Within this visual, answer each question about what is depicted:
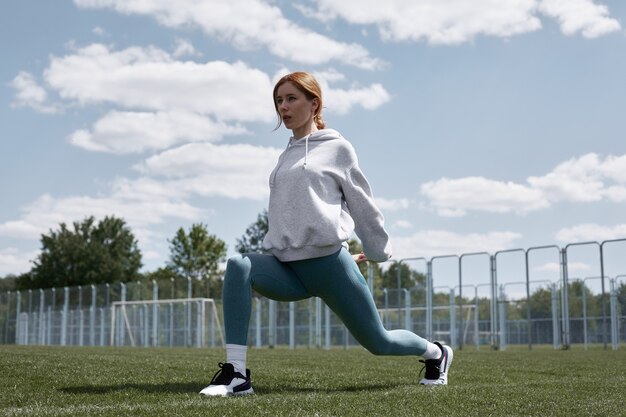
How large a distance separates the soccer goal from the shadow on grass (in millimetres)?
26703

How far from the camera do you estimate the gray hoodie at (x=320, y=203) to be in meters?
4.50

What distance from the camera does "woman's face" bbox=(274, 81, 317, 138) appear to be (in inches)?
187

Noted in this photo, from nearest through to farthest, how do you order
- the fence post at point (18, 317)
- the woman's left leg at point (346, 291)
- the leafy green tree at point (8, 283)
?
the woman's left leg at point (346, 291), the fence post at point (18, 317), the leafy green tree at point (8, 283)

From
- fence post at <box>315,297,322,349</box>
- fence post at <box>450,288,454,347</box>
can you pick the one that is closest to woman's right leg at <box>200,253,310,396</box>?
fence post at <box>450,288,454,347</box>

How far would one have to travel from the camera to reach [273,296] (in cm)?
469

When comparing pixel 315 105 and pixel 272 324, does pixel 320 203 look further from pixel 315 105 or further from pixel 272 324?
pixel 272 324

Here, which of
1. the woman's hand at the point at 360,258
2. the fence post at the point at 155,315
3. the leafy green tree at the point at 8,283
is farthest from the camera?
the leafy green tree at the point at 8,283

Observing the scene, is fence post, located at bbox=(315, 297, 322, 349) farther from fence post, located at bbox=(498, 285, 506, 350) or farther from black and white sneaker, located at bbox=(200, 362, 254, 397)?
black and white sneaker, located at bbox=(200, 362, 254, 397)

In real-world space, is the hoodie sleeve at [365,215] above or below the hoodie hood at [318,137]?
below

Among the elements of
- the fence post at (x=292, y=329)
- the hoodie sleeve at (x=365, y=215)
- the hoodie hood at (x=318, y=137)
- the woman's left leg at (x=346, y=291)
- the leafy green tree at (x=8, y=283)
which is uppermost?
the leafy green tree at (x=8, y=283)

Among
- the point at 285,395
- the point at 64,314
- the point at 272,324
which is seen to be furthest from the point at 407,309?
the point at 285,395

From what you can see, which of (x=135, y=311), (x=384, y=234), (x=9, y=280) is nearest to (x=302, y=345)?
(x=135, y=311)

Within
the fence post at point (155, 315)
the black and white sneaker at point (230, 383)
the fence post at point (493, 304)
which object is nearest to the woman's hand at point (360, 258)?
the black and white sneaker at point (230, 383)

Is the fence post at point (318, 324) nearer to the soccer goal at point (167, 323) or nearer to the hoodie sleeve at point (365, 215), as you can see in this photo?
the soccer goal at point (167, 323)
